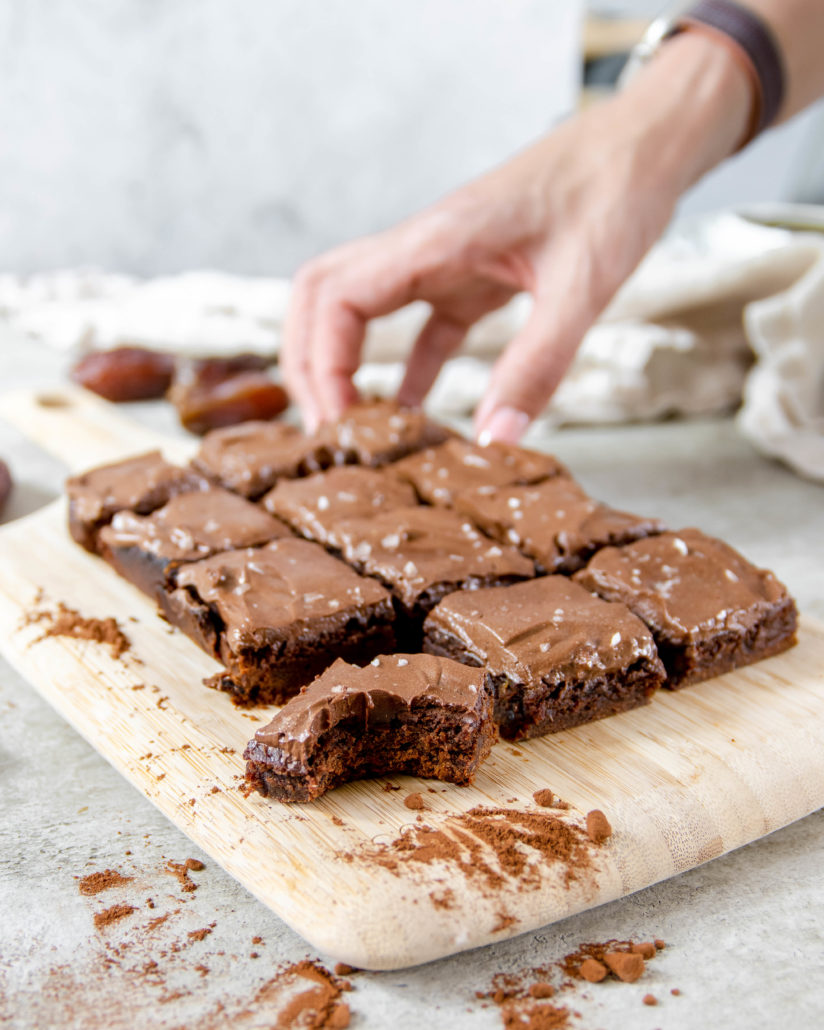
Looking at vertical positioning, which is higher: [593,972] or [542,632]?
[542,632]

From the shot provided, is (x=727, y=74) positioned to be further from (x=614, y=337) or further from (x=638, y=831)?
(x=638, y=831)

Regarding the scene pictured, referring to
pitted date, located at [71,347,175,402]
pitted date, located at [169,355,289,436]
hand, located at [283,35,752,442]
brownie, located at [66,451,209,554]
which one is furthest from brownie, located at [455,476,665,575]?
pitted date, located at [71,347,175,402]

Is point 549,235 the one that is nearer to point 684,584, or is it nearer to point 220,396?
point 684,584

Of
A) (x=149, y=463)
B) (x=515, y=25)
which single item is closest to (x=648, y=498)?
(x=149, y=463)

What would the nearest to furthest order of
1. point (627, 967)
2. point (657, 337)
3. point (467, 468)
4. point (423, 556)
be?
point (627, 967), point (423, 556), point (467, 468), point (657, 337)

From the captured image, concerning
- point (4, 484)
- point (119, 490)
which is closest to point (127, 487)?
point (119, 490)

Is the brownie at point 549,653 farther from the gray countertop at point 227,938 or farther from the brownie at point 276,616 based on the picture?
the gray countertop at point 227,938

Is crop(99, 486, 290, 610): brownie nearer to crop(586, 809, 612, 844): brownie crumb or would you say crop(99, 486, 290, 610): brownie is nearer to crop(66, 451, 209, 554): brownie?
crop(66, 451, 209, 554): brownie
